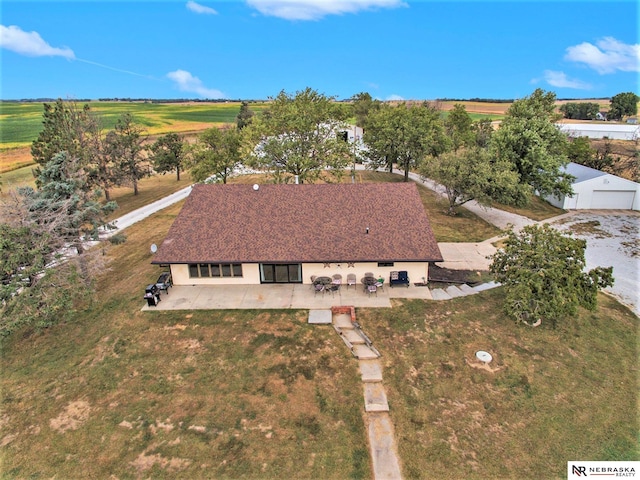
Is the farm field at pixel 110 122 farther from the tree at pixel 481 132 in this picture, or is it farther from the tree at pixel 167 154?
the tree at pixel 481 132

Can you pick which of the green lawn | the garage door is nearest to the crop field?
the green lawn

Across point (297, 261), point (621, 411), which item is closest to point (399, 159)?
point (297, 261)

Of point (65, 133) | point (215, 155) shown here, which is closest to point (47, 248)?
point (65, 133)

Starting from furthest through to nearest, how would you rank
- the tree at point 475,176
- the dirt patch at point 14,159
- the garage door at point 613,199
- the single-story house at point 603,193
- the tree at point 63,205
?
the dirt patch at point 14,159 → the garage door at point 613,199 → the single-story house at point 603,193 → the tree at point 475,176 → the tree at point 63,205

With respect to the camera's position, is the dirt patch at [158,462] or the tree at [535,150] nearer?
the dirt patch at [158,462]

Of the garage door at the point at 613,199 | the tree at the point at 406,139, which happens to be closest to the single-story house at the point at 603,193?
the garage door at the point at 613,199

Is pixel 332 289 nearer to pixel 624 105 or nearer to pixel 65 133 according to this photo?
pixel 65 133
